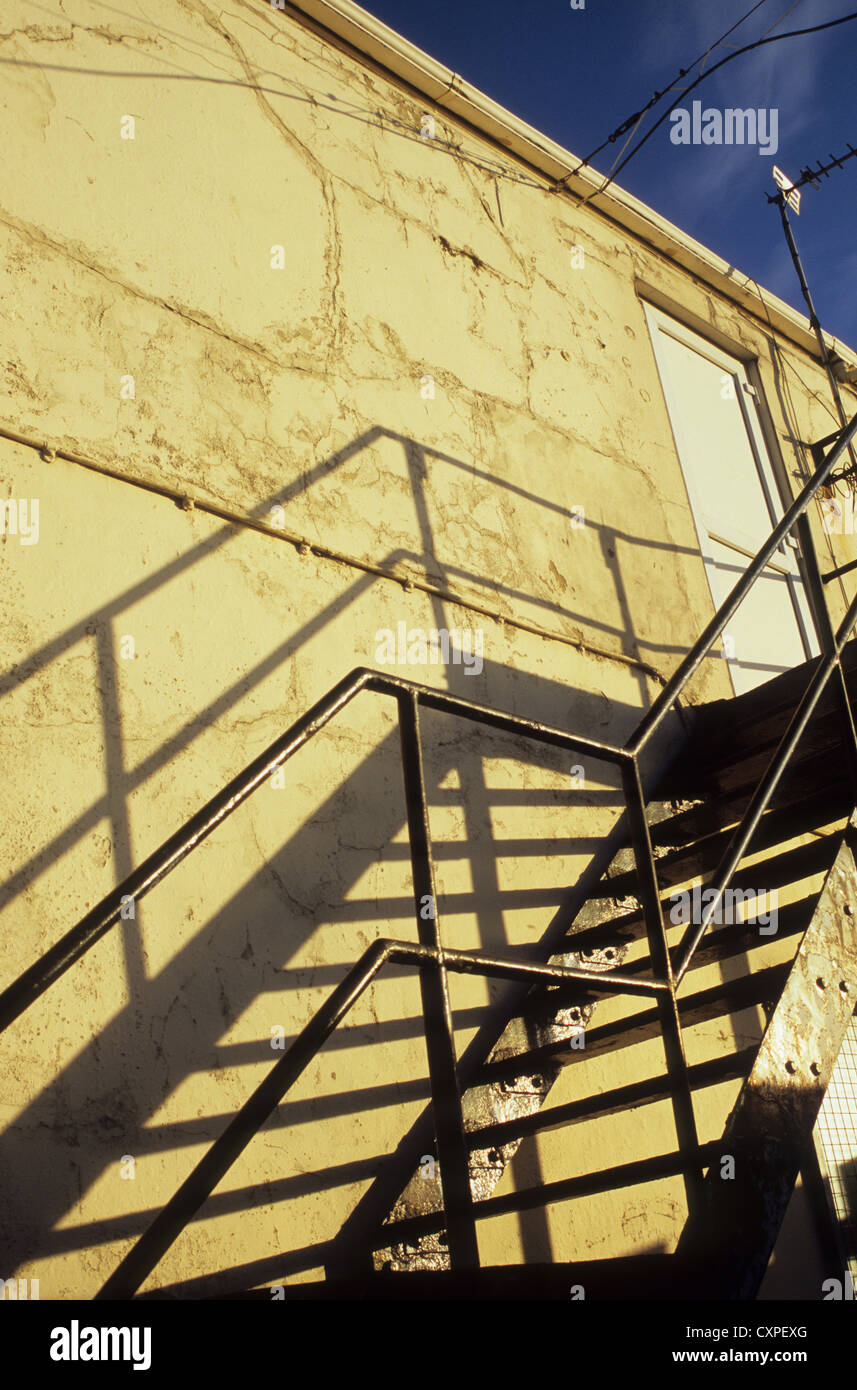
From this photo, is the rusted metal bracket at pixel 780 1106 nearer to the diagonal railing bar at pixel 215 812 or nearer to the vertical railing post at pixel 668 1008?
the vertical railing post at pixel 668 1008

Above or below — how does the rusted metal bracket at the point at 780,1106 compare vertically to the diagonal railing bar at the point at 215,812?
below

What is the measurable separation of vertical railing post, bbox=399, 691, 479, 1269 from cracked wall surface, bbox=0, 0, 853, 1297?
106cm

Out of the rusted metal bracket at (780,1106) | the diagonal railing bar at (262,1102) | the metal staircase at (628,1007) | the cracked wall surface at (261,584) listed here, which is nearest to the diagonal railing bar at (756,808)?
the metal staircase at (628,1007)

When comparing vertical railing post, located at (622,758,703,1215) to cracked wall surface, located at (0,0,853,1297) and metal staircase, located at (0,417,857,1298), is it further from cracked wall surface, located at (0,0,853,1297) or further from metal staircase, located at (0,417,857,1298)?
cracked wall surface, located at (0,0,853,1297)

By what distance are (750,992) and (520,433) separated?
283 centimetres

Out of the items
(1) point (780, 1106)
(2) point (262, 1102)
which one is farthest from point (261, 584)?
(1) point (780, 1106)

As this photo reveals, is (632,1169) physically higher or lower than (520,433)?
lower

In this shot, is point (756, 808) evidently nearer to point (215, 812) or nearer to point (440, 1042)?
point (440, 1042)

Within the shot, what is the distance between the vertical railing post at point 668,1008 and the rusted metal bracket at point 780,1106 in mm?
46

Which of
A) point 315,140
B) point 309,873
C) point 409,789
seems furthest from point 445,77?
point 409,789

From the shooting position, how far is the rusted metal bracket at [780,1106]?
1946mm

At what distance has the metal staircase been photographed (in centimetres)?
180
